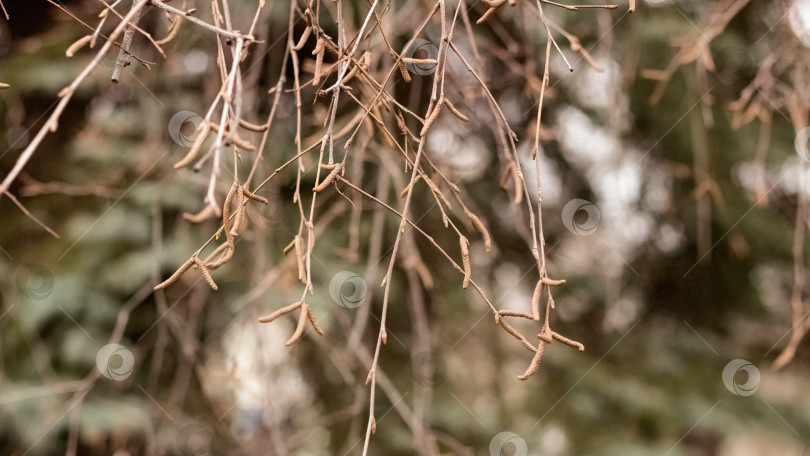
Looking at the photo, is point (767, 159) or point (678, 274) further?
point (678, 274)

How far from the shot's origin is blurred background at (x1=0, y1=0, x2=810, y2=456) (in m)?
1.36

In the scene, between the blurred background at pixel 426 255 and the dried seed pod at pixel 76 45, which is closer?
the dried seed pod at pixel 76 45

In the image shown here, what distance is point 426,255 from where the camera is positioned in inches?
67.3

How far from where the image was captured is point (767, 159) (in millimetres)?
1828

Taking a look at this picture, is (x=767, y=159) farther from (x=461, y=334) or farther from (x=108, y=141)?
(x=108, y=141)

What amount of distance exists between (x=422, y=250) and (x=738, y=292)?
0.99 m

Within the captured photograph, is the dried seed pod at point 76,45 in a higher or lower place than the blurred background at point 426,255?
higher

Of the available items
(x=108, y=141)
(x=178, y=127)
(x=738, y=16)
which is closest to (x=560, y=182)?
(x=738, y=16)

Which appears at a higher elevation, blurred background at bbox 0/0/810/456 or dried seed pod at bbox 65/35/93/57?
dried seed pod at bbox 65/35/93/57

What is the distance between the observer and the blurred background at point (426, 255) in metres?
1.36

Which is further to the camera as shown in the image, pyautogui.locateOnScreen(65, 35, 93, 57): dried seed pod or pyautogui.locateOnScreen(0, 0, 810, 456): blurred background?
pyautogui.locateOnScreen(0, 0, 810, 456): blurred background

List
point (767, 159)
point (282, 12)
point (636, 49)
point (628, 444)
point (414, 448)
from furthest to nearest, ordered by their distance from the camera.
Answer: point (767, 159) < point (636, 49) < point (628, 444) < point (414, 448) < point (282, 12)

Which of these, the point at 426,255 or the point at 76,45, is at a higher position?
the point at 76,45

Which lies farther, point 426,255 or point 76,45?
point 426,255
